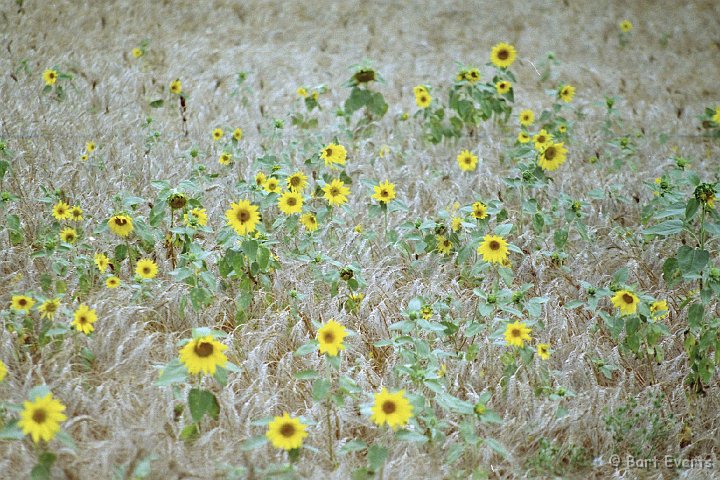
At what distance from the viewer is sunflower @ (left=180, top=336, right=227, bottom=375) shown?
187cm

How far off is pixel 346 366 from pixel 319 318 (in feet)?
0.97

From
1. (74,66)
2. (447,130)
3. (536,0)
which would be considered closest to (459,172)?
(447,130)

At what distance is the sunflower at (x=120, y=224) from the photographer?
2.55 meters

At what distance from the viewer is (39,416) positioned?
5.53 feet

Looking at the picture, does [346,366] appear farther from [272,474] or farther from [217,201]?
[217,201]

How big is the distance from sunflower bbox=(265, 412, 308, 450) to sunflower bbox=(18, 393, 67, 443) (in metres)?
0.54

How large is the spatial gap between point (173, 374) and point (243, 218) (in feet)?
2.73

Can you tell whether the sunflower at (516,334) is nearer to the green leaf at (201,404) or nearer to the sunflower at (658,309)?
the sunflower at (658,309)

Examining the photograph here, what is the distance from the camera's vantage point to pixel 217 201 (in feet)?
11.3

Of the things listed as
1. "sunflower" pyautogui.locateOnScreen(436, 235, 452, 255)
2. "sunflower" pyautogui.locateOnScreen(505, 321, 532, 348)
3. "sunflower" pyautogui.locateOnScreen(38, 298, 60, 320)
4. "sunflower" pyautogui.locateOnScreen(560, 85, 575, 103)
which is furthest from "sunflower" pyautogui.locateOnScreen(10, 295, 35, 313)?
"sunflower" pyautogui.locateOnScreen(560, 85, 575, 103)

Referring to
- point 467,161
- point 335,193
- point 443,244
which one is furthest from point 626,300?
point 467,161

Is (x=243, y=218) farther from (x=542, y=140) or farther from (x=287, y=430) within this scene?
(x=542, y=140)

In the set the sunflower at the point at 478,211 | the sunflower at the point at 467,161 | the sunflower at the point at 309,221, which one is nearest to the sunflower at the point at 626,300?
the sunflower at the point at 478,211

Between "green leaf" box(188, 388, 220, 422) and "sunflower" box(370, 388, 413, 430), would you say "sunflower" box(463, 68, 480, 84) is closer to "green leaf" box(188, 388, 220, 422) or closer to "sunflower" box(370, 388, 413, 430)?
"sunflower" box(370, 388, 413, 430)
